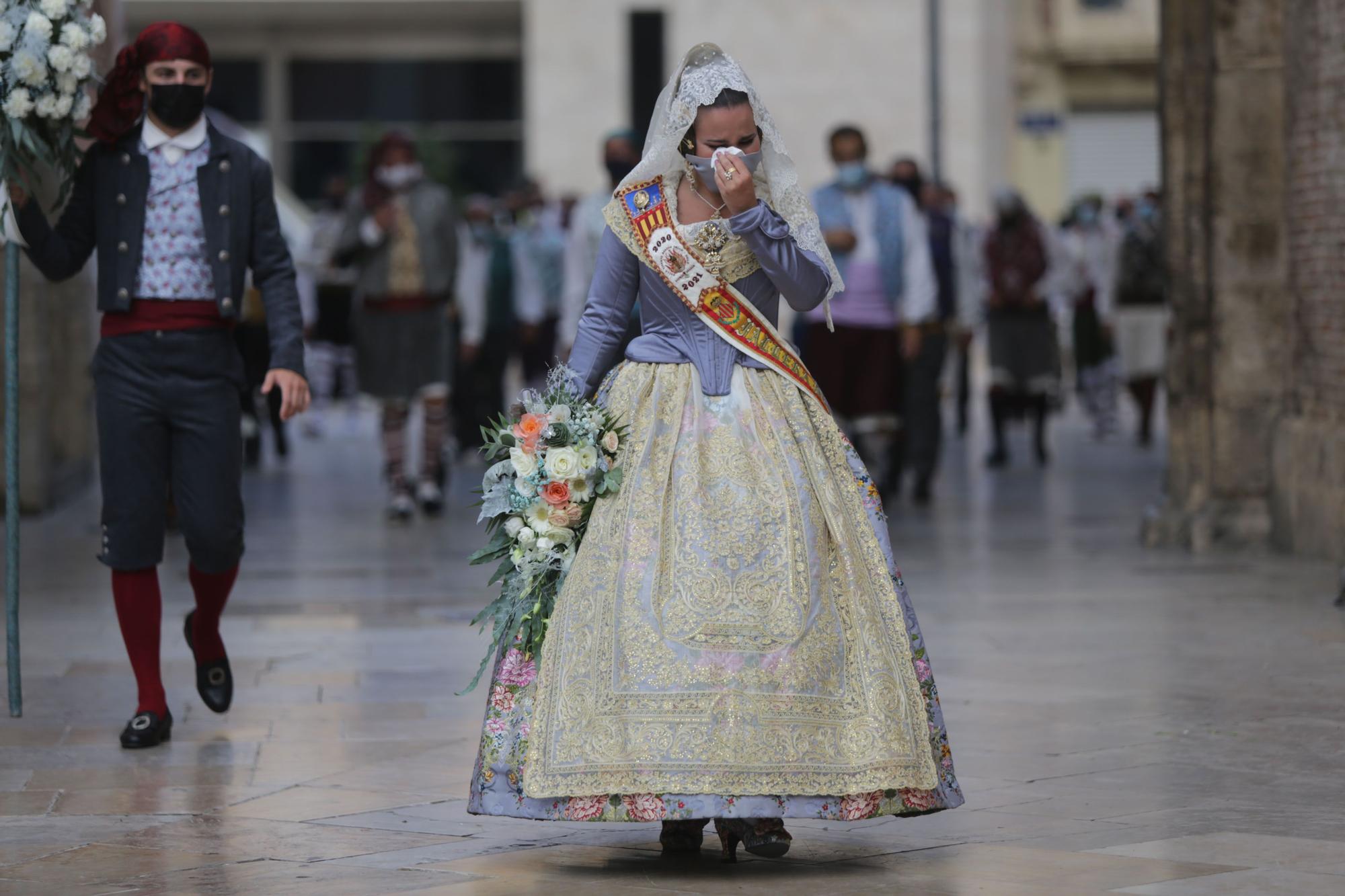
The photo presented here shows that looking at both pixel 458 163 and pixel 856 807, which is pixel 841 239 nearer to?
pixel 856 807

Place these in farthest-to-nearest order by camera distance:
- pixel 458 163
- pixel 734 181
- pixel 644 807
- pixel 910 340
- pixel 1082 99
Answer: pixel 1082 99
pixel 458 163
pixel 910 340
pixel 734 181
pixel 644 807

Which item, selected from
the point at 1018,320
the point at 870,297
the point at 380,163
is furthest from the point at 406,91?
the point at 870,297

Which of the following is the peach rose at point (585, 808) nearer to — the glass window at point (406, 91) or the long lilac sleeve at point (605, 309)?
the long lilac sleeve at point (605, 309)

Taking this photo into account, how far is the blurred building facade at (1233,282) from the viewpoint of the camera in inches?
462

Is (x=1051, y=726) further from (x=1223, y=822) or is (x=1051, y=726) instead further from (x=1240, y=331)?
(x=1240, y=331)

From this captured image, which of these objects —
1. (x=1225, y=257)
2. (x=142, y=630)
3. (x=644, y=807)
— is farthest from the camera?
(x=1225, y=257)

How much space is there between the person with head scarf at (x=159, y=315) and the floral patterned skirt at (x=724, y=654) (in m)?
1.85

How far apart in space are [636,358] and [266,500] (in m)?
10.6

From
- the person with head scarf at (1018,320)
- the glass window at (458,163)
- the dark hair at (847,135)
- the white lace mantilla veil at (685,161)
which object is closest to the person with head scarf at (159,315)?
the white lace mantilla veil at (685,161)

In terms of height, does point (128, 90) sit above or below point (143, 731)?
above

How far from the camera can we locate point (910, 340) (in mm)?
14078

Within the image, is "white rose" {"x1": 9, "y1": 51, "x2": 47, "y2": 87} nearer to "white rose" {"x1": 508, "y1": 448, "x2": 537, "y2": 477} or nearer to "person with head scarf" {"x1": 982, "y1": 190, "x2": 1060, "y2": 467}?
"white rose" {"x1": 508, "y1": 448, "x2": 537, "y2": 477}

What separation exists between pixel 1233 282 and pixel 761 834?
25.0 feet

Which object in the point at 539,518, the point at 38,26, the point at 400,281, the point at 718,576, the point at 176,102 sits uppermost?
the point at 38,26
